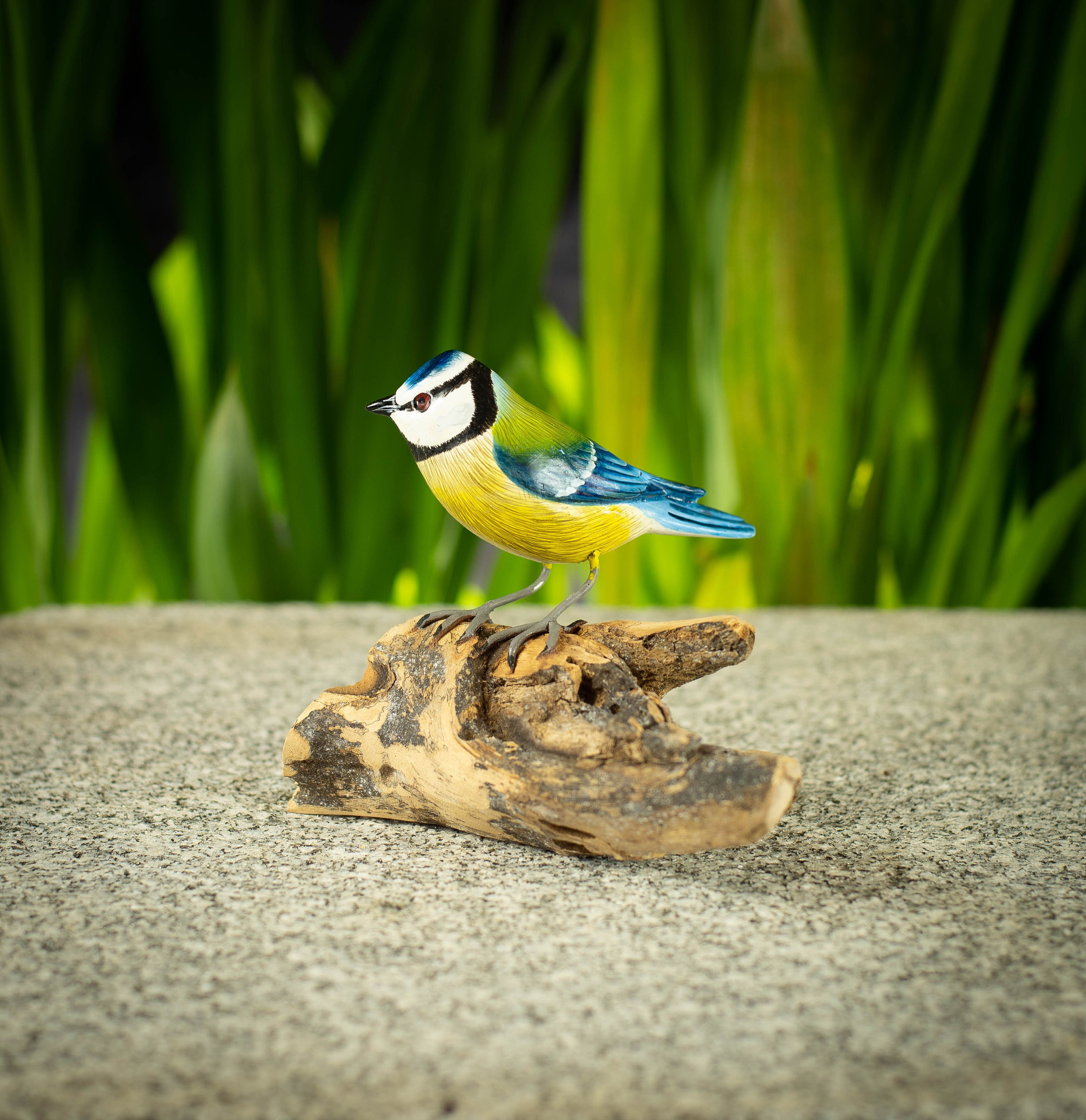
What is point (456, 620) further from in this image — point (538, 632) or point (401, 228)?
point (401, 228)

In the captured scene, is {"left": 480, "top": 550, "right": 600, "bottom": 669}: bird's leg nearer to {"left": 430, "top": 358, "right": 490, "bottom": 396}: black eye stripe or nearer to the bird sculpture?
the bird sculpture

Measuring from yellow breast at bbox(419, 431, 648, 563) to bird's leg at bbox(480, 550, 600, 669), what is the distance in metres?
0.02

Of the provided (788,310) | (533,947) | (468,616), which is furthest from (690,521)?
(788,310)

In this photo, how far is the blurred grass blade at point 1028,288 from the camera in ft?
4.35

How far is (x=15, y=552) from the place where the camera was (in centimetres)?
147

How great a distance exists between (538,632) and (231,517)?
3.04 ft

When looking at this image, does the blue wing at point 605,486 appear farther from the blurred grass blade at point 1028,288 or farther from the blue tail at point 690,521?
the blurred grass blade at point 1028,288

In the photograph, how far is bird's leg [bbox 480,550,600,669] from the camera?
65 centimetres

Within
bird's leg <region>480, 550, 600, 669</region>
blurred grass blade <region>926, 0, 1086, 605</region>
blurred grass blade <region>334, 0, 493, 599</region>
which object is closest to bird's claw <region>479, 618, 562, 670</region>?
bird's leg <region>480, 550, 600, 669</region>

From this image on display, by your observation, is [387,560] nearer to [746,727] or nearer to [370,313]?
[370,313]

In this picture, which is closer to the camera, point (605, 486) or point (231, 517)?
point (605, 486)

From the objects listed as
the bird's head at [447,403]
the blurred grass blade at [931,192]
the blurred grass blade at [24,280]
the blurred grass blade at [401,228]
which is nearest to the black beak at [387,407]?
the bird's head at [447,403]

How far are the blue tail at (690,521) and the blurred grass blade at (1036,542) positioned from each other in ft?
3.13

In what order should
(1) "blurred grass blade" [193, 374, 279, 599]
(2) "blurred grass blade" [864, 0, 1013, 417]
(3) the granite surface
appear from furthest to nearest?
(1) "blurred grass blade" [193, 374, 279, 599] < (2) "blurred grass blade" [864, 0, 1013, 417] < (3) the granite surface
